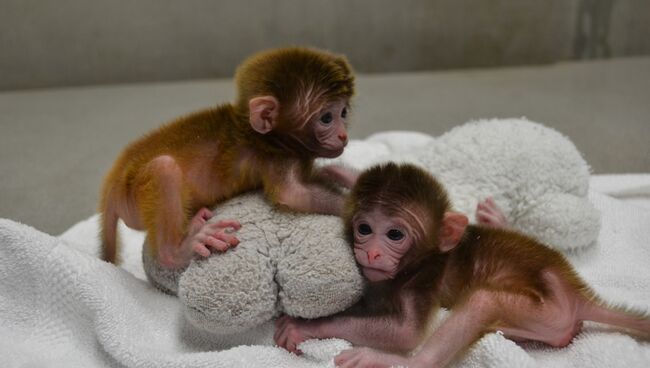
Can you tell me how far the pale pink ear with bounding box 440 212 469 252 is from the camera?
129 cm

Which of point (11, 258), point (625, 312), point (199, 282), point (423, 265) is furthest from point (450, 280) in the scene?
point (11, 258)

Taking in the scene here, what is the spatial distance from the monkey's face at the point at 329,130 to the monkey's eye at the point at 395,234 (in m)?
0.24

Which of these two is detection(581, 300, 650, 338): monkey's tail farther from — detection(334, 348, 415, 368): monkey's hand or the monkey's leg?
the monkey's leg

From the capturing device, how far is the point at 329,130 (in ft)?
4.66

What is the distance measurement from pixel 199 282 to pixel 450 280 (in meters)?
0.49

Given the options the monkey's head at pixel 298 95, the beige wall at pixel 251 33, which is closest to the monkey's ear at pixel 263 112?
the monkey's head at pixel 298 95

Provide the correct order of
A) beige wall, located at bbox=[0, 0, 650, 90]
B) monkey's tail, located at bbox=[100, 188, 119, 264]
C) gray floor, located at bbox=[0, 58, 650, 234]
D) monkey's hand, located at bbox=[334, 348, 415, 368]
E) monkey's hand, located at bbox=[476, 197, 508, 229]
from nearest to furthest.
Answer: monkey's hand, located at bbox=[334, 348, 415, 368] → monkey's tail, located at bbox=[100, 188, 119, 264] → monkey's hand, located at bbox=[476, 197, 508, 229] → gray floor, located at bbox=[0, 58, 650, 234] → beige wall, located at bbox=[0, 0, 650, 90]

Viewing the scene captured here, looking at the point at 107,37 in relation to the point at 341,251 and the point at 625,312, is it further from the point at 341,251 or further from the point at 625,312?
the point at 625,312

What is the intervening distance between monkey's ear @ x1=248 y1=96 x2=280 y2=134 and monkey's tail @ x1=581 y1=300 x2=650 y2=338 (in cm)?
71

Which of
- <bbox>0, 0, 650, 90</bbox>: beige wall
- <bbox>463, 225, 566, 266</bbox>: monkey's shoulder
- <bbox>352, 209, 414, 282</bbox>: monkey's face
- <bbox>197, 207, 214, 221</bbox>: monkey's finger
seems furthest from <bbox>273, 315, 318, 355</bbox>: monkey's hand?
<bbox>0, 0, 650, 90</bbox>: beige wall

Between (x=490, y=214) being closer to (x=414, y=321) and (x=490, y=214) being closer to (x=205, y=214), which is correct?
(x=414, y=321)

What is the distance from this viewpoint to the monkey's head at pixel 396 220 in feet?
4.19

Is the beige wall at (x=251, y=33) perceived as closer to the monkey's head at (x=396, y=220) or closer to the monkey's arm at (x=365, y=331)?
the monkey's head at (x=396, y=220)

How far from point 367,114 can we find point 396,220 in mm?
1698
